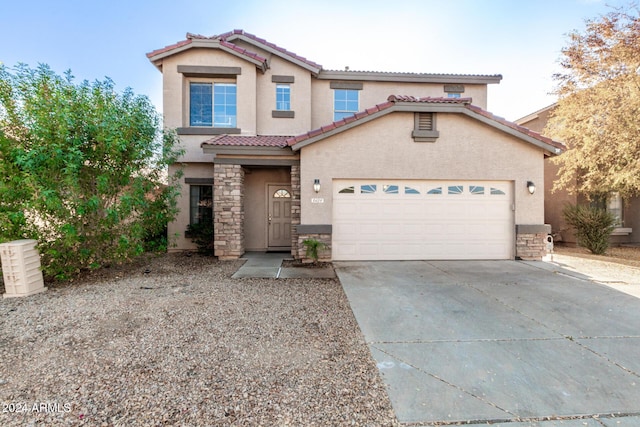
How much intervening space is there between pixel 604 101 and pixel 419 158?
653 cm

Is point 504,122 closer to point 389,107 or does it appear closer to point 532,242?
point 389,107

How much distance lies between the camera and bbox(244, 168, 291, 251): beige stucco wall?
10109 millimetres

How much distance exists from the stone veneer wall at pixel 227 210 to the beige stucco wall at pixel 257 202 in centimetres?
144

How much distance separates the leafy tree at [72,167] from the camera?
17.8 ft

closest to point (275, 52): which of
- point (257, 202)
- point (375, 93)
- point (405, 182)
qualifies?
point (375, 93)

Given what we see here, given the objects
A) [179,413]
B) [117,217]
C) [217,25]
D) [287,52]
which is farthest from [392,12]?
[179,413]

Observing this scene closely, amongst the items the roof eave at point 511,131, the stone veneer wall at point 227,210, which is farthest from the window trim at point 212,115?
the roof eave at point 511,131

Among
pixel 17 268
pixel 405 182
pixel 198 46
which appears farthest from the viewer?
pixel 198 46

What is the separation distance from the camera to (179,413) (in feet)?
7.42

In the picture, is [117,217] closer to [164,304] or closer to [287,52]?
[164,304]

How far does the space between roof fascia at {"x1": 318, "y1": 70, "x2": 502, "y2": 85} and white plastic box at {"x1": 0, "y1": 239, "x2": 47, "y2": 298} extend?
991cm

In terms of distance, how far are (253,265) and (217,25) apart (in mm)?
9751

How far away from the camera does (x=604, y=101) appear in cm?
897

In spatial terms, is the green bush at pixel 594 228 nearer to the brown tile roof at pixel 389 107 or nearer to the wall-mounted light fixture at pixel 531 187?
the wall-mounted light fixture at pixel 531 187
